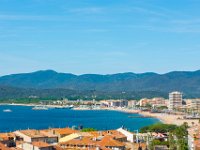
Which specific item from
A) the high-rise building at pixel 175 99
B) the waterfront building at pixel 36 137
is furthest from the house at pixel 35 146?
the high-rise building at pixel 175 99

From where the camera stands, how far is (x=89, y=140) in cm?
3728

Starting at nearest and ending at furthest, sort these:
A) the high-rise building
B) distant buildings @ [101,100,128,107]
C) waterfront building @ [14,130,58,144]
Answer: waterfront building @ [14,130,58,144], the high-rise building, distant buildings @ [101,100,128,107]

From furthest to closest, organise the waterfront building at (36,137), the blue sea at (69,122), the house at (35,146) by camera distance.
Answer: the blue sea at (69,122) → the waterfront building at (36,137) → the house at (35,146)

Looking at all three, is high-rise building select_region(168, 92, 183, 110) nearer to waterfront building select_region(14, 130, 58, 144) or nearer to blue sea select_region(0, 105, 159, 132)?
blue sea select_region(0, 105, 159, 132)

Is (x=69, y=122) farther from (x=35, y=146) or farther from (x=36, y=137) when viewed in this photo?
(x=35, y=146)

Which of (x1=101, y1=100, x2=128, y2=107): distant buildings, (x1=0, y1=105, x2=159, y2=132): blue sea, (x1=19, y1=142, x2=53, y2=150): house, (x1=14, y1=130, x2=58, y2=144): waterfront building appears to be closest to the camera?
(x1=19, y1=142, x2=53, y2=150): house

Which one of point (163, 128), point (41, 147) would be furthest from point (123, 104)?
point (41, 147)

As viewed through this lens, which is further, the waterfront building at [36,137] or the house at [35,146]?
the waterfront building at [36,137]

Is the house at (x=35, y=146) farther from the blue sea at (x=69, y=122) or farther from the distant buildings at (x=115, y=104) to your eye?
the distant buildings at (x=115, y=104)

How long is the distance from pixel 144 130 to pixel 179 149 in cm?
2156

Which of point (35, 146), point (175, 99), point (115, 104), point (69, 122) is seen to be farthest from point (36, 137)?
point (115, 104)

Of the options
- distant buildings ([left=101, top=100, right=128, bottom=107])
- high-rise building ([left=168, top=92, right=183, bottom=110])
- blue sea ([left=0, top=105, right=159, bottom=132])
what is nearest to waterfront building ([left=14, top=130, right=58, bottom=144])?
blue sea ([left=0, top=105, right=159, bottom=132])

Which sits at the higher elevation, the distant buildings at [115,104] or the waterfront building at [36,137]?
the distant buildings at [115,104]

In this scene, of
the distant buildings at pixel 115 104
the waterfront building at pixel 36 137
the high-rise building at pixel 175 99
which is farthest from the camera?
the distant buildings at pixel 115 104
